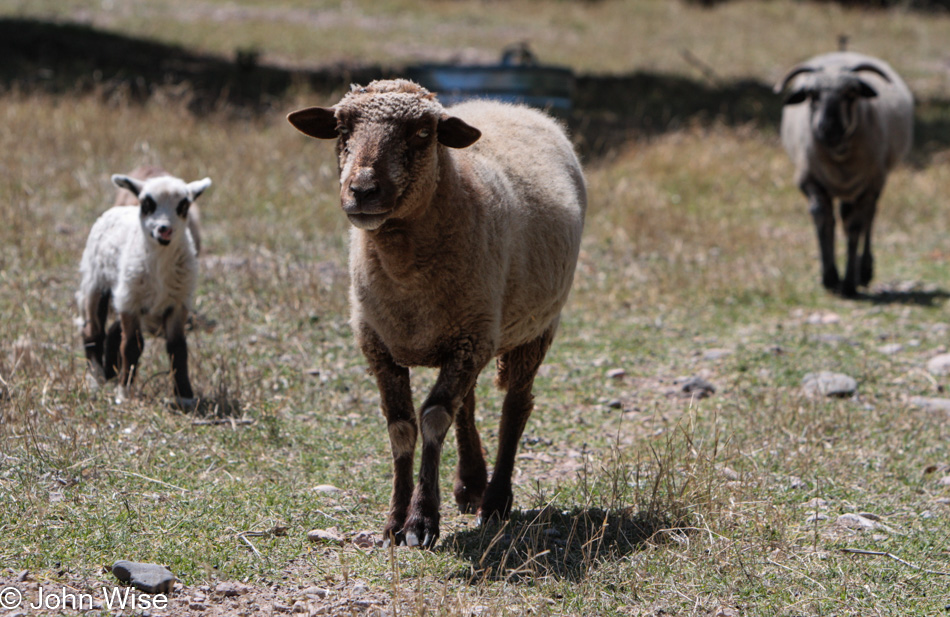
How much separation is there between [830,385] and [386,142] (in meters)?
4.18

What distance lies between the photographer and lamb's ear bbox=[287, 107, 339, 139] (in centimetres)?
430

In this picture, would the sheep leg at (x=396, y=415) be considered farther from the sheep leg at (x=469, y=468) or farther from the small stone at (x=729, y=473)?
the small stone at (x=729, y=473)

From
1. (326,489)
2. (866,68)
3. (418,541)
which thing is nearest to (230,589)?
(418,541)

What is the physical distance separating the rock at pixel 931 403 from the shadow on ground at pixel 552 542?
111 inches

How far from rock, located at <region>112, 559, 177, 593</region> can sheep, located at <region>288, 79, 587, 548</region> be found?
93cm

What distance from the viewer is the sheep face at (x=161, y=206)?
230 inches

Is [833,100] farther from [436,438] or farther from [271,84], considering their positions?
[271,84]

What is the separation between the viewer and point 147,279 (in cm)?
607

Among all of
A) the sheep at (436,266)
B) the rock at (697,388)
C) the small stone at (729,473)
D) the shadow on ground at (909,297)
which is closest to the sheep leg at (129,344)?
the sheep at (436,266)

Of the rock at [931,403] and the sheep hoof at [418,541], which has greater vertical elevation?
the rock at [931,403]

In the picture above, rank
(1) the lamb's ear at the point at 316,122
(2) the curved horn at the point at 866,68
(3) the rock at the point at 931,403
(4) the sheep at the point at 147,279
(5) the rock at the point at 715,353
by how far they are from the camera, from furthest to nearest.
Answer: (2) the curved horn at the point at 866,68, (5) the rock at the point at 715,353, (3) the rock at the point at 931,403, (4) the sheep at the point at 147,279, (1) the lamb's ear at the point at 316,122

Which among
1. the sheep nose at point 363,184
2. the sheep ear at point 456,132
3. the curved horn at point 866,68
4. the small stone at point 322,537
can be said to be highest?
the curved horn at point 866,68

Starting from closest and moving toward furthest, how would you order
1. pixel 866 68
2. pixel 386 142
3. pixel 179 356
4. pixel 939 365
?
pixel 386 142
pixel 179 356
pixel 939 365
pixel 866 68

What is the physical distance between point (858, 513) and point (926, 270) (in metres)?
6.39
